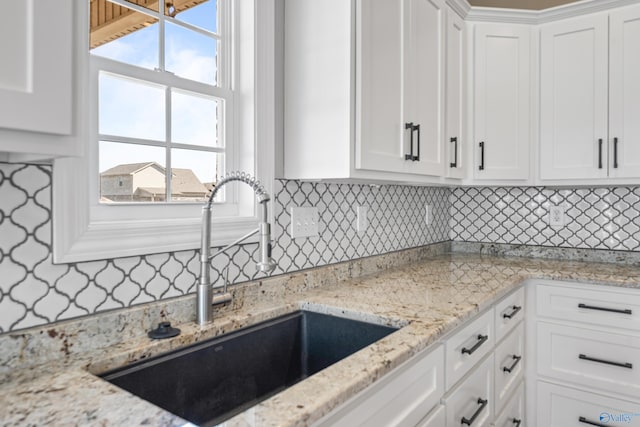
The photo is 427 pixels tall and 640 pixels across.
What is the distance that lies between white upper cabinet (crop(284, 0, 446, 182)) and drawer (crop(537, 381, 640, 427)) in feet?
4.34

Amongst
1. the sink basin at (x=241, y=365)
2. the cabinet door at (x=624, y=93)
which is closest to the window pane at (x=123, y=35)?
the sink basin at (x=241, y=365)

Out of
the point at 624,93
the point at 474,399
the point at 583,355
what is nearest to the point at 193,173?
the point at 474,399

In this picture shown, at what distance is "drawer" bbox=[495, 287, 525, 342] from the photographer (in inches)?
70.8

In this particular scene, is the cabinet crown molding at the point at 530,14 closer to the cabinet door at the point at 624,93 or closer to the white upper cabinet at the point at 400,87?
the cabinet door at the point at 624,93

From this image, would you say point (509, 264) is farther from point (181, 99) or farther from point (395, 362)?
point (181, 99)

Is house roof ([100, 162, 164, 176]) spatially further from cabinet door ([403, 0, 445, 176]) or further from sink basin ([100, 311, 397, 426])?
cabinet door ([403, 0, 445, 176])

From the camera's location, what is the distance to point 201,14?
1.49 m

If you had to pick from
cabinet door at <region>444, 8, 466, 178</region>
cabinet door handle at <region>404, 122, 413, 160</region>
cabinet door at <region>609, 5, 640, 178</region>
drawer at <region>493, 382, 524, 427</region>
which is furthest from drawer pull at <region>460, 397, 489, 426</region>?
cabinet door at <region>609, 5, 640, 178</region>

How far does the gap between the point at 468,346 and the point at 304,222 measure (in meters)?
0.74

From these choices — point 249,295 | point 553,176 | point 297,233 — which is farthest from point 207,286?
point 553,176

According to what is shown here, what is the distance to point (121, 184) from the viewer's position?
4.08 feet

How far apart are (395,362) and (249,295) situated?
0.61 m

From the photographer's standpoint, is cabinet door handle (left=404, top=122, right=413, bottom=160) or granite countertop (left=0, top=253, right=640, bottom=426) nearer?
granite countertop (left=0, top=253, right=640, bottom=426)

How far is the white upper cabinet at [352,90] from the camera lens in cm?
149
